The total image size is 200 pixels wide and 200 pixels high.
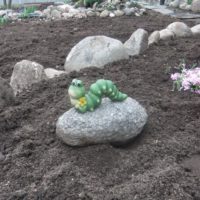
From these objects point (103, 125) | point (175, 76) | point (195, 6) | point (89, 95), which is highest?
point (89, 95)

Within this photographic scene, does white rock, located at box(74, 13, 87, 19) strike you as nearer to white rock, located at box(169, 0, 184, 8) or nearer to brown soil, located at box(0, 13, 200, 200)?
white rock, located at box(169, 0, 184, 8)

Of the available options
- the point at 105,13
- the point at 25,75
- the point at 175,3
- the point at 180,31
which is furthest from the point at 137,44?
the point at 175,3

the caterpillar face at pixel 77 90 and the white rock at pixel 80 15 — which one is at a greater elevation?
the caterpillar face at pixel 77 90

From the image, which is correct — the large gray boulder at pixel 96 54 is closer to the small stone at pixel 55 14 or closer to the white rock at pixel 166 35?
the white rock at pixel 166 35

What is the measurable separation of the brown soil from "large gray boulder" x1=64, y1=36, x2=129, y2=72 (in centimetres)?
15

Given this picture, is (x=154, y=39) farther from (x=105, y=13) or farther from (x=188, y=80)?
(x=105, y=13)

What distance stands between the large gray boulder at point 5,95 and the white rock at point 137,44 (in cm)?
193

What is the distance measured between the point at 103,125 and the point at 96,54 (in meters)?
2.35

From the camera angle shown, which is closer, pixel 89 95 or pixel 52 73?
pixel 89 95

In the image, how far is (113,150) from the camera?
3.59 m

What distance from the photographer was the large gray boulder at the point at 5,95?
4730 millimetres

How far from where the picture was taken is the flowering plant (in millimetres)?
4832

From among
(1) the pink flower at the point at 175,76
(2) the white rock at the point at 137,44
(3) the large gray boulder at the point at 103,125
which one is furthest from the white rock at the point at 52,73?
(3) the large gray boulder at the point at 103,125

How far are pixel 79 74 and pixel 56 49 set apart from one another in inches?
72.5
